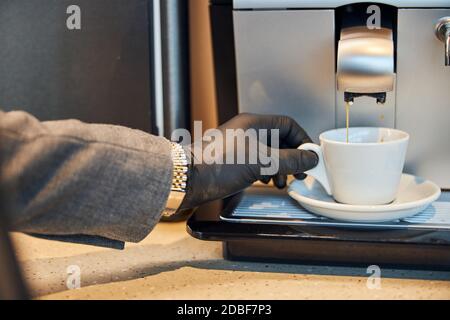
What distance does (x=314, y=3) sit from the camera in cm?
72

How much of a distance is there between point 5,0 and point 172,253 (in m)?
0.36

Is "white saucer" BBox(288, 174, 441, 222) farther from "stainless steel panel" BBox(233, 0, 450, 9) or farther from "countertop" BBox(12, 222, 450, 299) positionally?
"stainless steel panel" BBox(233, 0, 450, 9)

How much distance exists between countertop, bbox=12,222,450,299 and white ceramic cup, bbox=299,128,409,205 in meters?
0.08

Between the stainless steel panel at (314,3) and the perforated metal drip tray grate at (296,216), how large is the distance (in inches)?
8.1

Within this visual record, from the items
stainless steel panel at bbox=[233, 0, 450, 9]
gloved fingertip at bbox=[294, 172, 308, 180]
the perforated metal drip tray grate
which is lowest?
the perforated metal drip tray grate

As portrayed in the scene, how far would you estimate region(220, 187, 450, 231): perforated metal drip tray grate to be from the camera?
64 centimetres

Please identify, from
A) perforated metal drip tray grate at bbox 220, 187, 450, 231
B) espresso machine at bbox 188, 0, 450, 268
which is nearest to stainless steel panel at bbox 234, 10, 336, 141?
espresso machine at bbox 188, 0, 450, 268

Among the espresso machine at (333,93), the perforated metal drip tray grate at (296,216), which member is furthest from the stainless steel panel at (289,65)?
the perforated metal drip tray grate at (296,216)

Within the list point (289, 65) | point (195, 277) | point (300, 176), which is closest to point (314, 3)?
point (289, 65)

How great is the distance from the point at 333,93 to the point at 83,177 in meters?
0.32

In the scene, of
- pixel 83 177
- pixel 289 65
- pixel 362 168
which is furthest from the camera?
pixel 289 65

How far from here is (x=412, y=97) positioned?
738mm

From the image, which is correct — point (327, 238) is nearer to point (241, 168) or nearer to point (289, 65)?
point (241, 168)
